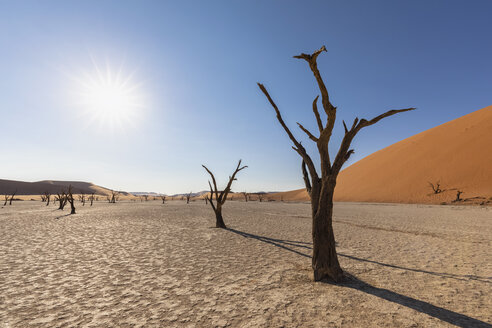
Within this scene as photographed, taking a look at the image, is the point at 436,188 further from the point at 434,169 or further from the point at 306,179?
the point at 306,179

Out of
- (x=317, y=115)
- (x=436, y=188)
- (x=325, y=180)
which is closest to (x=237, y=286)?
(x=325, y=180)

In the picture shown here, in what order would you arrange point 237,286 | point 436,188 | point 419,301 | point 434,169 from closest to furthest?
point 419,301 → point 237,286 → point 436,188 → point 434,169

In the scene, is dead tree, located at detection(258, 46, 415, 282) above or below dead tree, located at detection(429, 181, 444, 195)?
below

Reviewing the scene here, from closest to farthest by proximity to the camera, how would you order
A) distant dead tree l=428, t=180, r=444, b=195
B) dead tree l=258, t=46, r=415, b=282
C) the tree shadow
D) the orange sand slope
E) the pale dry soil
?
the tree shadow, the pale dry soil, dead tree l=258, t=46, r=415, b=282, the orange sand slope, distant dead tree l=428, t=180, r=444, b=195

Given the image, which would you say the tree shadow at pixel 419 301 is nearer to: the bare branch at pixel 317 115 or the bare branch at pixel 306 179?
the bare branch at pixel 306 179

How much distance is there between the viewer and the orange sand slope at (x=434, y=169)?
104 ft

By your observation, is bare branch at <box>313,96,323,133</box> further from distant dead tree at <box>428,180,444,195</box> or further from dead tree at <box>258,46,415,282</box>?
distant dead tree at <box>428,180,444,195</box>

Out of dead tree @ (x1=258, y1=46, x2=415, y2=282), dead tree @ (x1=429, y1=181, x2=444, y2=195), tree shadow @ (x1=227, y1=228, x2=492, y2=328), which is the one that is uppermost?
dead tree @ (x1=429, y1=181, x2=444, y2=195)

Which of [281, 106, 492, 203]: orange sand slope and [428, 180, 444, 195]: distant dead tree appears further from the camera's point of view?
[428, 180, 444, 195]: distant dead tree

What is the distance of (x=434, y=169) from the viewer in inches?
1522

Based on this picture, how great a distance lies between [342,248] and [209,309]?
5492 millimetres

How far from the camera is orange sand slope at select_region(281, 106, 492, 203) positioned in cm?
3175

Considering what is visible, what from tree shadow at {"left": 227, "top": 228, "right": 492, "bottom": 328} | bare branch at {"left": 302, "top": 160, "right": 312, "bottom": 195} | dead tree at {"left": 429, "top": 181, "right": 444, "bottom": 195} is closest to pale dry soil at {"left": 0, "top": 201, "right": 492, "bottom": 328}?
tree shadow at {"left": 227, "top": 228, "right": 492, "bottom": 328}

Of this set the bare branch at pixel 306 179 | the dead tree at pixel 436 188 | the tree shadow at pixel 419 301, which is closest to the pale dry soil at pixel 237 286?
the tree shadow at pixel 419 301
